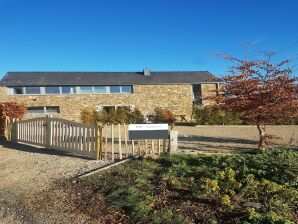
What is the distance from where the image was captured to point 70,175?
864 cm

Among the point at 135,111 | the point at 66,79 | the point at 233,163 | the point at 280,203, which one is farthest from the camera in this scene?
the point at 66,79

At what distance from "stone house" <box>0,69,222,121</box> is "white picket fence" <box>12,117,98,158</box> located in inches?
632

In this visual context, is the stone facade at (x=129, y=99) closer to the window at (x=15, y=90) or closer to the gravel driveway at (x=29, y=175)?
the window at (x=15, y=90)

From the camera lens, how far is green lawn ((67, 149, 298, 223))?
5309 mm

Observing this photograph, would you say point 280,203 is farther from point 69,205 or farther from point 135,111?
point 135,111

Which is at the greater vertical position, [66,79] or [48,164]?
[66,79]

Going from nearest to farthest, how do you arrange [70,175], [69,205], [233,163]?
[69,205] → [233,163] → [70,175]

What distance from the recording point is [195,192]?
20.4 feet

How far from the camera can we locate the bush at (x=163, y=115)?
30386 millimetres

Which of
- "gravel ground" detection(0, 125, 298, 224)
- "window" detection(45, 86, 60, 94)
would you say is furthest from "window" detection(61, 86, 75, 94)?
"gravel ground" detection(0, 125, 298, 224)

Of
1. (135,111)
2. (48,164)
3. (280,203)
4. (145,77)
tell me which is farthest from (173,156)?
(145,77)

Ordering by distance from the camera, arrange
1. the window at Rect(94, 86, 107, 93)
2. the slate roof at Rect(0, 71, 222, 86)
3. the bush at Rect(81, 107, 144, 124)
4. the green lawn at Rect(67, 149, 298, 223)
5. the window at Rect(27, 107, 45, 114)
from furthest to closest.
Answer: the window at Rect(94, 86, 107, 93)
the slate roof at Rect(0, 71, 222, 86)
the window at Rect(27, 107, 45, 114)
the bush at Rect(81, 107, 144, 124)
the green lawn at Rect(67, 149, 298, 223)

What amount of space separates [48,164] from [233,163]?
5205mm

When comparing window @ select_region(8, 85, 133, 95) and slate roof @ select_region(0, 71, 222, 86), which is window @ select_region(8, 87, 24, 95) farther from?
slate roof @ select_region(0, 71, 222, 86)
